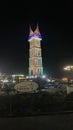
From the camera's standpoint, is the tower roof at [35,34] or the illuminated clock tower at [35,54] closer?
the illuminated clock tower at [35,54]

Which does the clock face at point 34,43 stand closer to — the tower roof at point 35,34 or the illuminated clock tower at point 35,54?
the illuminated clock tower at point 35,54

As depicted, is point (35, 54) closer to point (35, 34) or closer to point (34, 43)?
point (34, 43)

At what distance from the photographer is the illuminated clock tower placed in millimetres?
152000

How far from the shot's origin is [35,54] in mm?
155500

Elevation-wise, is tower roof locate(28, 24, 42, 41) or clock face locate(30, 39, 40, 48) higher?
tower roof locate(28, 24, 42, 41)

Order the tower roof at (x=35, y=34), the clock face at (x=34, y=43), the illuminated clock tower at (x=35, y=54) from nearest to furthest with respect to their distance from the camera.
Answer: the illuminated clock tower at (x=35, y=54) < the clock face at (x=34, y=43) < the tower roof at (x=35, y=34)

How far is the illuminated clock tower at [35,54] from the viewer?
15200 cm

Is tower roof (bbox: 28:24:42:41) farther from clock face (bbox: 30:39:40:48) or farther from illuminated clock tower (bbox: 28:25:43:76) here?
clock face (bbox: 30:39:40:48)

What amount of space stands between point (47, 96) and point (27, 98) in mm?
1455

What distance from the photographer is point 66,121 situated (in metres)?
11.4

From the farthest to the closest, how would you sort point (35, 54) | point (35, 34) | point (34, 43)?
point (35, 34) < point (34, 43) < point (35, 54)

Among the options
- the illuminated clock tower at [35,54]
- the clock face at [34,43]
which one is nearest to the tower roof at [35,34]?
the illuminated clock tower at [35,54]

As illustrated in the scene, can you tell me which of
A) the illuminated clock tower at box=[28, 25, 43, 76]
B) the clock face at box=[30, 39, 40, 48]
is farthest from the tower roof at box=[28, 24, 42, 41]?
the clock face at box=[30, 39, 40, 48]

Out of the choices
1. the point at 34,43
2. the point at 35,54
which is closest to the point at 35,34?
the point at 34,43
